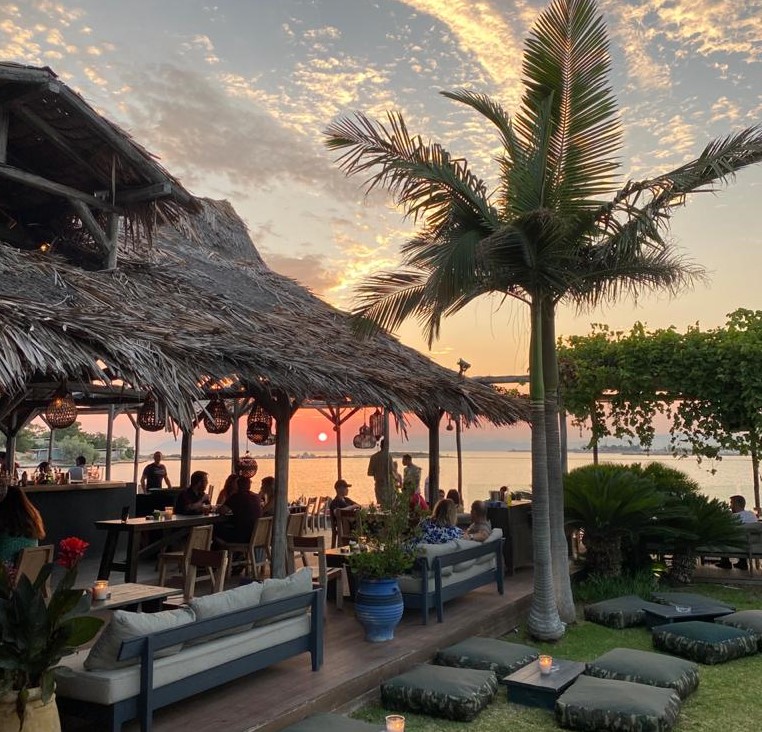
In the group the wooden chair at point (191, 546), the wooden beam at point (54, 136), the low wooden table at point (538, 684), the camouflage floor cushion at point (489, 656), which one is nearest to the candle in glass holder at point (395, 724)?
the low wooden table at point (538, 684)

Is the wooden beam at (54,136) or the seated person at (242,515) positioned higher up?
the wooden beam at (54,136)

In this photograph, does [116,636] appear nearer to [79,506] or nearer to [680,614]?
[680,614]

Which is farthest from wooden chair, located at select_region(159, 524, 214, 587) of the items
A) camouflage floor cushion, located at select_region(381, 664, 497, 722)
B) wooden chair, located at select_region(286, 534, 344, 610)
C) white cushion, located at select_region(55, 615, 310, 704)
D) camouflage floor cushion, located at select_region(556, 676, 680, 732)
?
camouflage floor cushion, located at select_region(556, 676, 680, 732)

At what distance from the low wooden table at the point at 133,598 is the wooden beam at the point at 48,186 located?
4.18m

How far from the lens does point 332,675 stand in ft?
17.3

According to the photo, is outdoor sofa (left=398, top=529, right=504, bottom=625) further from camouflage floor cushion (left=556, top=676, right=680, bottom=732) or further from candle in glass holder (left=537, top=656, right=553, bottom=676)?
camouflage floor cushion (left=556, top=676, right=680, bottom=732)

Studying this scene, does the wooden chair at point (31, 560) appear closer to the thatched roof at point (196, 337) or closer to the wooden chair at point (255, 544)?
the thatched roof at point (196, 337)

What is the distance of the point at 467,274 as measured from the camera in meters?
6.80

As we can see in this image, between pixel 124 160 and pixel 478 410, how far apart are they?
18.9 ft

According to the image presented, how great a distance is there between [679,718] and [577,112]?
5.65 metres

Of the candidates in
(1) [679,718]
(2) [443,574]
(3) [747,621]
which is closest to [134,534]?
(2) [443,574]

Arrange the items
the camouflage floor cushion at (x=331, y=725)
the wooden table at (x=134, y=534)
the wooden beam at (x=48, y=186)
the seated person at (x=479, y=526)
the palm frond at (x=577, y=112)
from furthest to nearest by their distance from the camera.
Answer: the wooden table at (x=134, y=534)
the seated person at (x=479, y=526)
the palm frond at (x=577, y=112)
the wooden beam at (x=48, y=186)
the camouflage floor cushion at (x=331, y=725)

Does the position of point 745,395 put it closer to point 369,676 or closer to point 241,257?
point 369,676

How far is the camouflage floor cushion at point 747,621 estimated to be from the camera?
22.7ft
